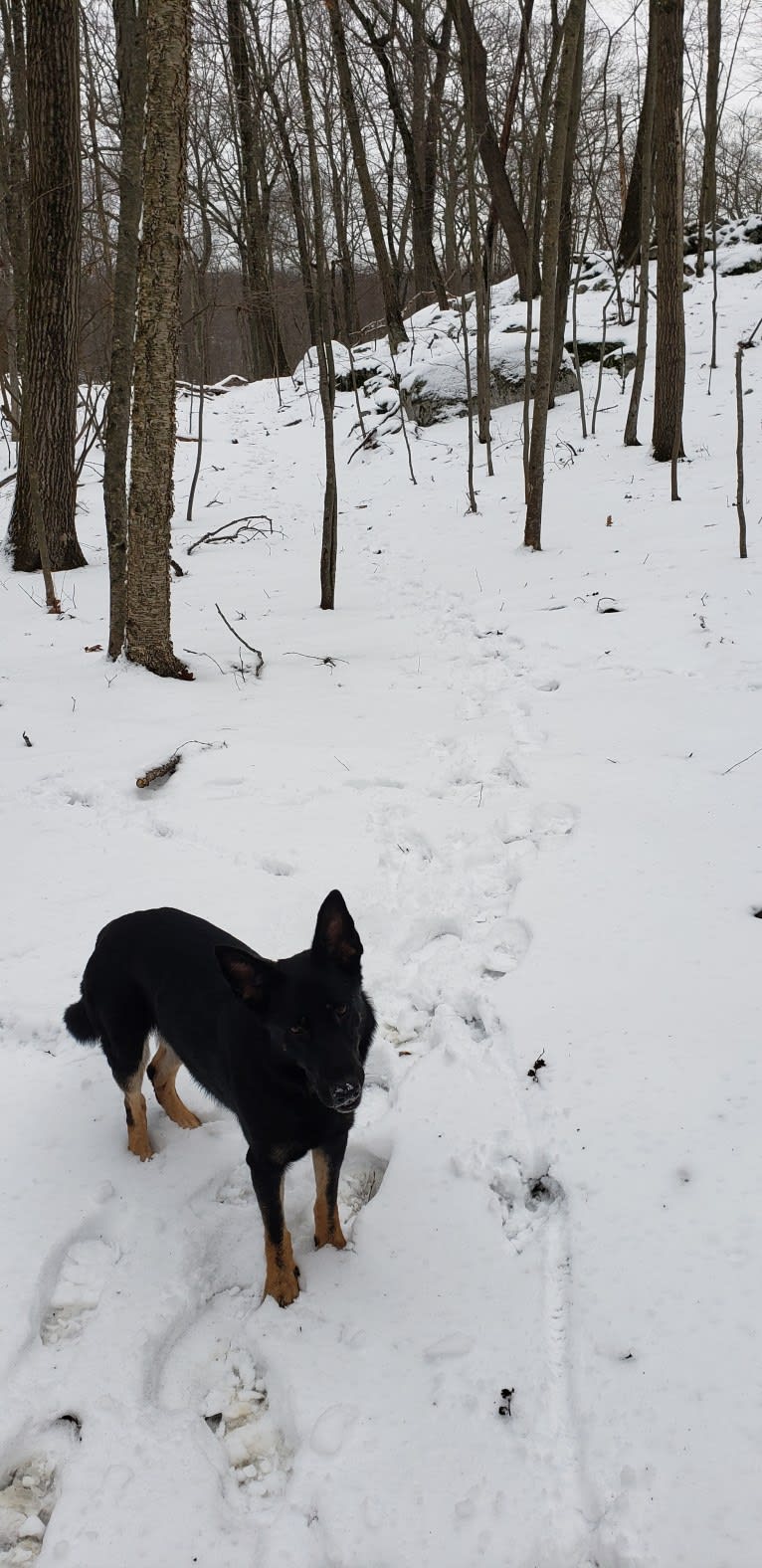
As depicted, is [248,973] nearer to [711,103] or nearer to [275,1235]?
[275,1235]

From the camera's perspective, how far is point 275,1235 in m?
2.41

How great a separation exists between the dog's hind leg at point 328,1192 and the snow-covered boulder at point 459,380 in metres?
16.5

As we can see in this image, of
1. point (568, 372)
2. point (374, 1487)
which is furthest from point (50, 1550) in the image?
point (568, 372)

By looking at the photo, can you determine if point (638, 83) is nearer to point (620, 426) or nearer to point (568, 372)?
point (568, 372)

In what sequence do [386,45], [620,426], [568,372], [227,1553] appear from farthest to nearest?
[386,45]
[568,372]
[620,426]
[227,1553]

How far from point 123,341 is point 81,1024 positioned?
6182mm

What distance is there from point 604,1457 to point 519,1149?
0.92m

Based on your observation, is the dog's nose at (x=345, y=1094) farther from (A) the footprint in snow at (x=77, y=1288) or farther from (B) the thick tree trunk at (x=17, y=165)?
(B) the thick tree trunk at (x=17, y=165)

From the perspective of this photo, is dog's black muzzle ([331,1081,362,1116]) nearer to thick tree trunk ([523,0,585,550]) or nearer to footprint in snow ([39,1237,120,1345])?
footprint in snow ([39,1237,120,1345])

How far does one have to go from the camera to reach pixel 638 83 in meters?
22.8

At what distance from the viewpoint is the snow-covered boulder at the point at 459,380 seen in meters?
16.7

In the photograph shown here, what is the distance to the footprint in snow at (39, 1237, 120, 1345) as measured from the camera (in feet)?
7.84

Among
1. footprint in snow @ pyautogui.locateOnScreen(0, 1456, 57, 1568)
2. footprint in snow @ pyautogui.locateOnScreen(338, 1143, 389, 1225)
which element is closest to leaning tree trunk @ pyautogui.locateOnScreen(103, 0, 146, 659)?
footprint in snow @ pyautogui.locateOnScreen(338, 1143, 389, 1225)

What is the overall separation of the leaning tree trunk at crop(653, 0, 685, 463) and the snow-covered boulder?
5375 mm
